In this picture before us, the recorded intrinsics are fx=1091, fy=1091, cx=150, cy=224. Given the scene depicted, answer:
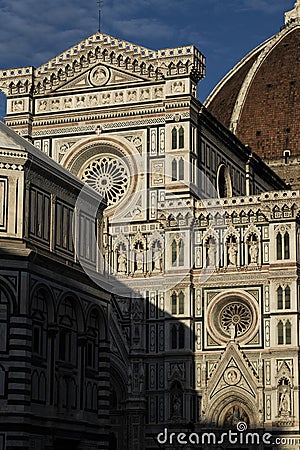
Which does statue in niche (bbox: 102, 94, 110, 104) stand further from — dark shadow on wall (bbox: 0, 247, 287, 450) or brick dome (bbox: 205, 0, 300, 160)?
brick dome (bbox: 205, 0, 300, 160)

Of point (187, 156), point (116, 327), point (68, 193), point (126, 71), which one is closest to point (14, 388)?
point (68, 193)

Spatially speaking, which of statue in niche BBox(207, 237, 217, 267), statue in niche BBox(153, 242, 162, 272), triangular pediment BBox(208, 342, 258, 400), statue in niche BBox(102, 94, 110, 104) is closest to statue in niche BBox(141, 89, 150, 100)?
statue in niche BBox(102, 94, 110, 104)

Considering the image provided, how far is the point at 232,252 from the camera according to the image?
4438 cm

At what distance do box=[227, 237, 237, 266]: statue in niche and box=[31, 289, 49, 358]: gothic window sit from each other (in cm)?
1445

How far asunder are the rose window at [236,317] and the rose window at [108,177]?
26.2 feet

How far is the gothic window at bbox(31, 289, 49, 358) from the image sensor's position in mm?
30594

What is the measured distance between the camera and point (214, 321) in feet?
145

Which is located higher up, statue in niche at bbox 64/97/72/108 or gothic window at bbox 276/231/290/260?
statue in niche at bbox 64/97/72/108

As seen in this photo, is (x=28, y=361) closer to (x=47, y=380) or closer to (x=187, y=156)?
(x=47, y=380)

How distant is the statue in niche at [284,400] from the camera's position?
1639 inches

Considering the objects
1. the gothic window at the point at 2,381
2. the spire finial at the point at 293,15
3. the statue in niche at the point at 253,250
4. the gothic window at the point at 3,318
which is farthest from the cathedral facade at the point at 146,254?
the spire finial at the point at 293,15

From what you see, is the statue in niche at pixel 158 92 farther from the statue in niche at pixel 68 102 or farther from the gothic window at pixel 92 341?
the gothic window at pixel 92 341

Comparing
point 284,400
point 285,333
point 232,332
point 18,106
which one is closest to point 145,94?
point 18,106

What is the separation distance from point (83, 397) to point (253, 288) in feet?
41.3
